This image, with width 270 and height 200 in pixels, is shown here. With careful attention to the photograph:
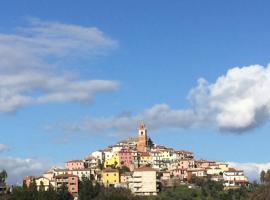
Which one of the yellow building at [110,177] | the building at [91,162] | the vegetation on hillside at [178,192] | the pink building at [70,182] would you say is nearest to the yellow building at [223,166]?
the vegetation on hillside at [178,192]

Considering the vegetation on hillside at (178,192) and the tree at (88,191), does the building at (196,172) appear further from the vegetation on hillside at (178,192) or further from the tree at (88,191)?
the tree at (88,191)

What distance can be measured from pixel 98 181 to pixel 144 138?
3611 centimetres

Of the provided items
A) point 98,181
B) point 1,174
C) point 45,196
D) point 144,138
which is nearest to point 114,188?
point 98,181

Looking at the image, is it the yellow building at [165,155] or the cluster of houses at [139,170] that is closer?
the cluster of houses at [139,170]

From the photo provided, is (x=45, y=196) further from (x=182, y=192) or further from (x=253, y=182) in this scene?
(x=253, y=182)

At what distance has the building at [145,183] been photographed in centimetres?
13275

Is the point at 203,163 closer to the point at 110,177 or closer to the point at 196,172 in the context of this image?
the point at 196,172

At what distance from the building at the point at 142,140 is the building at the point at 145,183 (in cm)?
3307

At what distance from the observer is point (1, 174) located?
412 feet

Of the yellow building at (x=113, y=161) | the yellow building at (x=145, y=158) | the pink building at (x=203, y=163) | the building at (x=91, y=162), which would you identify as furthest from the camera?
the yellow building at (x=145, y=158)

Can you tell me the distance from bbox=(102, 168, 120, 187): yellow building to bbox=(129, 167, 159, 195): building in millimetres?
4971

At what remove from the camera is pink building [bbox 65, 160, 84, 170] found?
503 feet

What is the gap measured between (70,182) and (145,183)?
48.9 feet

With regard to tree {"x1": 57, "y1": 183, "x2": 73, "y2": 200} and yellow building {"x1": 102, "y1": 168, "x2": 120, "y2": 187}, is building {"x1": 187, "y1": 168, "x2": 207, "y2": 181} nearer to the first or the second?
yellow building {"x1": 102, "y1": 168, "x2": 120, "y2": 187}
